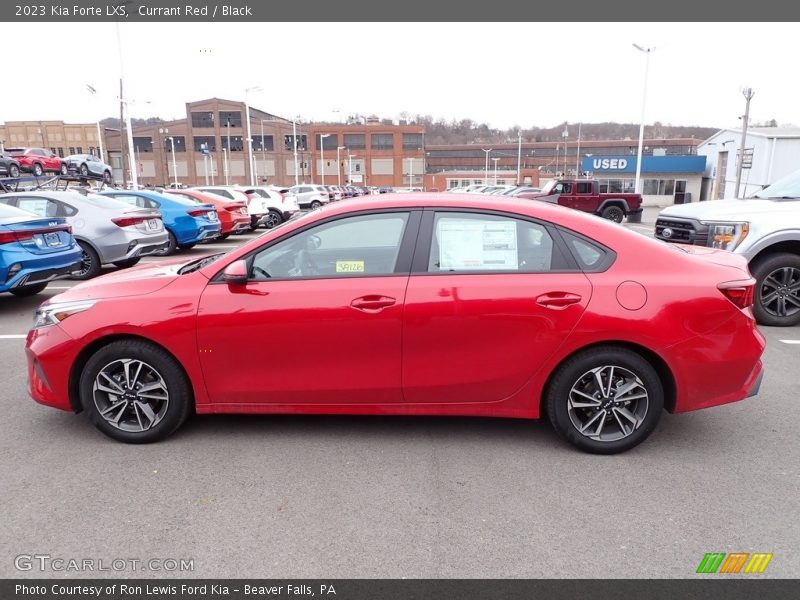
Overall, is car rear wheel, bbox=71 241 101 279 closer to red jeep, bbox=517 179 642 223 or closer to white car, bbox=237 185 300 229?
white car, bbox=237 185 300 229

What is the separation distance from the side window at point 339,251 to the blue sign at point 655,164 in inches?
2279

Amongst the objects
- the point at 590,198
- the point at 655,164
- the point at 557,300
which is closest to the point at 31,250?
the point at 557,300

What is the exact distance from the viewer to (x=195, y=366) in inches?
147

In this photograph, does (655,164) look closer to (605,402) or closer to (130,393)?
(605,402)

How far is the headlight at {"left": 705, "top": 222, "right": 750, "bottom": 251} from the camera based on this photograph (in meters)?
7.09

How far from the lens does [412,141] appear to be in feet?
338

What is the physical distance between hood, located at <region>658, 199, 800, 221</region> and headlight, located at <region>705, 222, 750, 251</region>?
0.30ft

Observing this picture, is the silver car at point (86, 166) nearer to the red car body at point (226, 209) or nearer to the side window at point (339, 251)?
the red car body at point (226, 209)

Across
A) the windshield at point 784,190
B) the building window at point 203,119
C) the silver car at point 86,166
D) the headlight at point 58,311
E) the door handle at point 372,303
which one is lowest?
the headlight at point 58,311

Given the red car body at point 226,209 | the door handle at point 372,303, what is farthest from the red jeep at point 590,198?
the door handle at point 372,303

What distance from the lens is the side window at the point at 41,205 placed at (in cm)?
1016

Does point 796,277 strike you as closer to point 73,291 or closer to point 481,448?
point 481,448

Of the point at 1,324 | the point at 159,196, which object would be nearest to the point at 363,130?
the point at 159,196

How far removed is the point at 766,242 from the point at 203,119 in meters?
99.9
